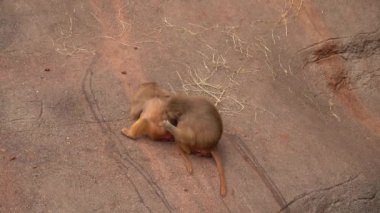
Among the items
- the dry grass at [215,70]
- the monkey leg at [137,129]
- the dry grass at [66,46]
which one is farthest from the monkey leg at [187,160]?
the dry grass at [66,46]

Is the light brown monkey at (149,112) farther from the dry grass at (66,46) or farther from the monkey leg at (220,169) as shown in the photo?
the dry grass at (66,46)

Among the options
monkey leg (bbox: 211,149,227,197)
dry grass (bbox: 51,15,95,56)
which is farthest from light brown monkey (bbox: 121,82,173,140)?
dry grass (bbox: 51,15,95,56)

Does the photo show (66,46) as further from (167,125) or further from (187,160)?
(187,160)

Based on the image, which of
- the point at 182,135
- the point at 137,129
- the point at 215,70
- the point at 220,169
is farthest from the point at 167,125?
the point at 215,70

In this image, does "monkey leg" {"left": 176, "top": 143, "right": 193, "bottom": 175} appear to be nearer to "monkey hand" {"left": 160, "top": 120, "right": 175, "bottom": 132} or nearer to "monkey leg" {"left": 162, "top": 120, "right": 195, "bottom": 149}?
"monkey leg" {"left": 162, "top": 120, "right": 195, "bottom": 149}

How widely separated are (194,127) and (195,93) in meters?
1.03

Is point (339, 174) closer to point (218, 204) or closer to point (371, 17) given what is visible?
point (218, 204)

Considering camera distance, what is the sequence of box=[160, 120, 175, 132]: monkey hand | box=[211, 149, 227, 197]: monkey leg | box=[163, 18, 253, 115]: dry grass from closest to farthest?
box=[211, 149, 227, 197]: monkey leg
box=[160, 120, 175, 132]: monkey hand
box=[163, 18, 253, 115]: dry grass

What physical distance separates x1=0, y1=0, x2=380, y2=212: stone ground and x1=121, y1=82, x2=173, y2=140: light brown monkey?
84mm

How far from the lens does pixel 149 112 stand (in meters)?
5.10

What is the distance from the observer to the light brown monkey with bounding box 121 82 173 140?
501 cm

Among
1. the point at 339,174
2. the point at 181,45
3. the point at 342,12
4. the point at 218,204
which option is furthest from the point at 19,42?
the point at 342,12

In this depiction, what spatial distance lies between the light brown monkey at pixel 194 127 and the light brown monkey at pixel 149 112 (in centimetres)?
9

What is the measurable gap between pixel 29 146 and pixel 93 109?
766 mm
